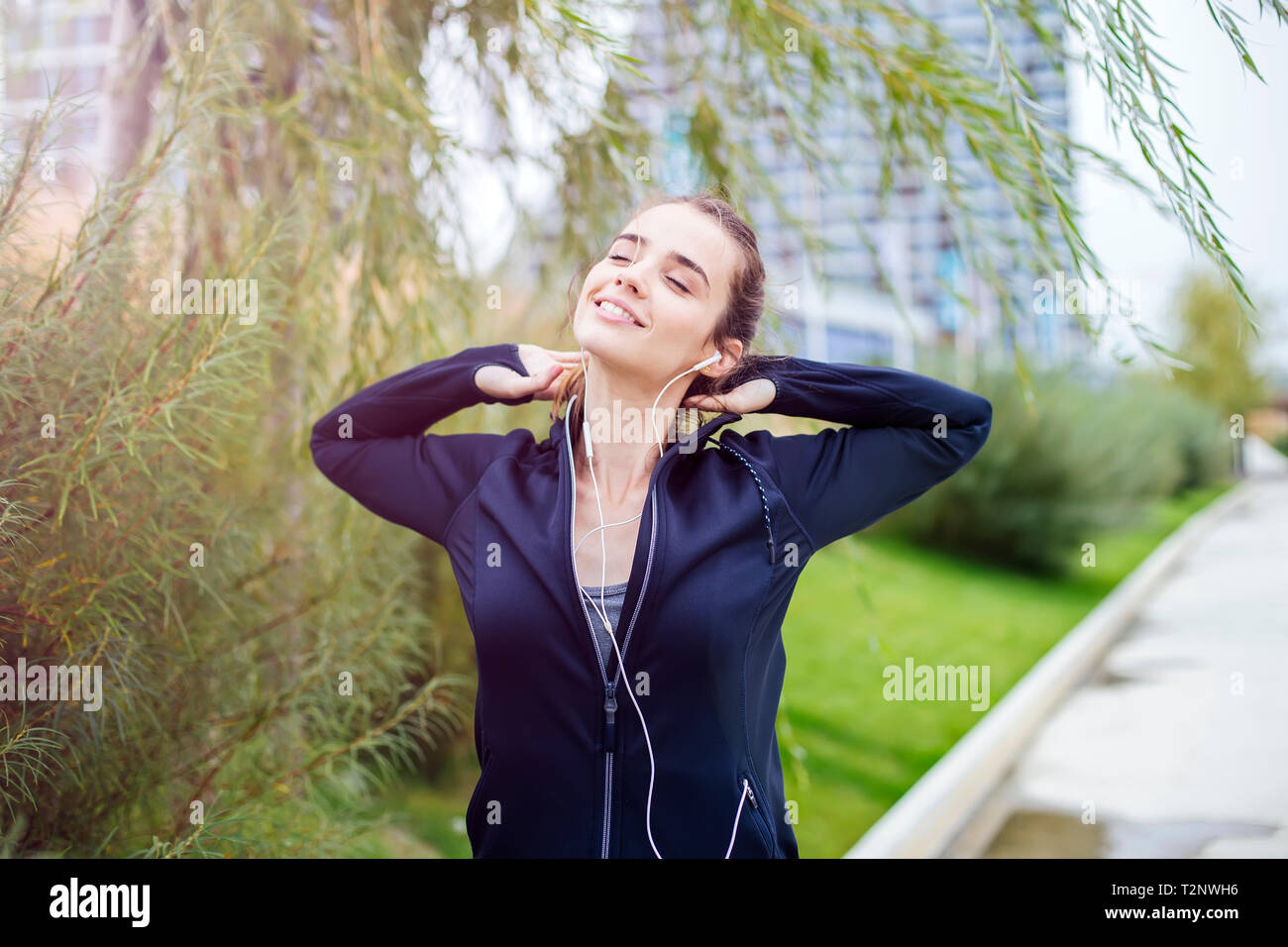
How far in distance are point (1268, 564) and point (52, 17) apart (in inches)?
468

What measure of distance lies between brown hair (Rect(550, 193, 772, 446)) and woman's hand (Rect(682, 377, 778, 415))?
2cm

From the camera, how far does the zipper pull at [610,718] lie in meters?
1.54

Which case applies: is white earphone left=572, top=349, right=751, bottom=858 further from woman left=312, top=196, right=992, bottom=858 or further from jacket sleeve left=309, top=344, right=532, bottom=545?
jacket sleeve left=309, top=344, right=532, bottom=545

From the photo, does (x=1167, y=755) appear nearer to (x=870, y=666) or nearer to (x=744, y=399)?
(x=870, y=666)

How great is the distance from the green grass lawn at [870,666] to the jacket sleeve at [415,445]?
1.17 m

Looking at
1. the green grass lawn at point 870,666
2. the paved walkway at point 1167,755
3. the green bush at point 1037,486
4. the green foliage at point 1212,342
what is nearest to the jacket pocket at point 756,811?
the green grass lawn at point 870,666

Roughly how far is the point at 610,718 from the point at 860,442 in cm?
66

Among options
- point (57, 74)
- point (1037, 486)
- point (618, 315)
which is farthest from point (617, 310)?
point (1037, 486)

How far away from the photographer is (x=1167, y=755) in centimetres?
492

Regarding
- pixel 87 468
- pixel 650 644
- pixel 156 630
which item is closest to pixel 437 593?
pixel 156 630

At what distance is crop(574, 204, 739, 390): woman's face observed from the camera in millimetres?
1619

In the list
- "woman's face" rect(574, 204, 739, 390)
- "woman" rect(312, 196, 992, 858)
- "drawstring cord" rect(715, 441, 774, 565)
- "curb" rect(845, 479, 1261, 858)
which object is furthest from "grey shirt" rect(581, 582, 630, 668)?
"curb" rect(845, 479, 1261, 858)

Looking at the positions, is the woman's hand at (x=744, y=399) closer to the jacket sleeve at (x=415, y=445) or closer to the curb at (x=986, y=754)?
the jacket sleeve at (x=415, y=445)
